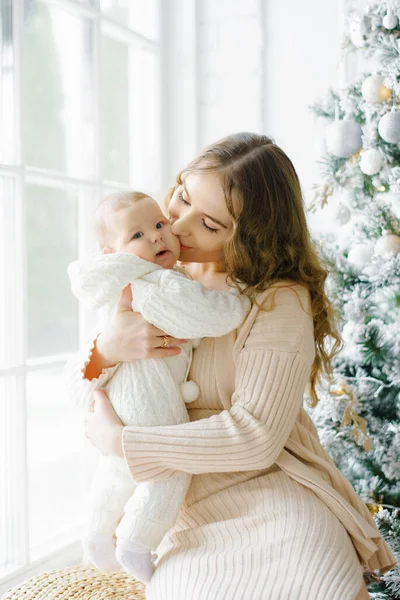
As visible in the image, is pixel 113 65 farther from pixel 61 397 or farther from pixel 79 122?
pixel 61 397

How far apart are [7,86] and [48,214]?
0.44m

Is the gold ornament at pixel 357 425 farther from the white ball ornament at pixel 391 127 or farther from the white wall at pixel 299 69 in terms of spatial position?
the white wall at pixel 299 69

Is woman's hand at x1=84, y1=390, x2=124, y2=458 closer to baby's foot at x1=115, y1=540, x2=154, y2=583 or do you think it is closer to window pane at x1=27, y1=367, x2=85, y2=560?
baby's foot at x1=115, y1=540, x2=154, y2=583

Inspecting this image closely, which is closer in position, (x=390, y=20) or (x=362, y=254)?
(x=390, y=20)

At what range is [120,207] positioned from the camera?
1575mm

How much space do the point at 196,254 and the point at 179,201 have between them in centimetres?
14

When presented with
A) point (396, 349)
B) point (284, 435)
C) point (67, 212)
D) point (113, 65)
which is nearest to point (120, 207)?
point (284, 435)

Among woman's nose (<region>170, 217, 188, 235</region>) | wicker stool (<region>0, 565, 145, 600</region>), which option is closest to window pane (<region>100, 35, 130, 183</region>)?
woman's nose (<region>170, 217, 188, 235</region>)

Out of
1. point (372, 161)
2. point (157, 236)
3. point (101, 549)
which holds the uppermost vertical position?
point (372, 161)

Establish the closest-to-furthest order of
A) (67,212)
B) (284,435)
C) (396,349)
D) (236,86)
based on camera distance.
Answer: (284,435), (396,349), (67,212), (236,86)

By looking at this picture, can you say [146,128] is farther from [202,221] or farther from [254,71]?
[202,221]

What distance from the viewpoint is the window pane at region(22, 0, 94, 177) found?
2.18 m

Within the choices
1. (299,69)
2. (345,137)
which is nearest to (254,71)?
(299,69)

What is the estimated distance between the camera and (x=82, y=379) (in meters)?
1.61
